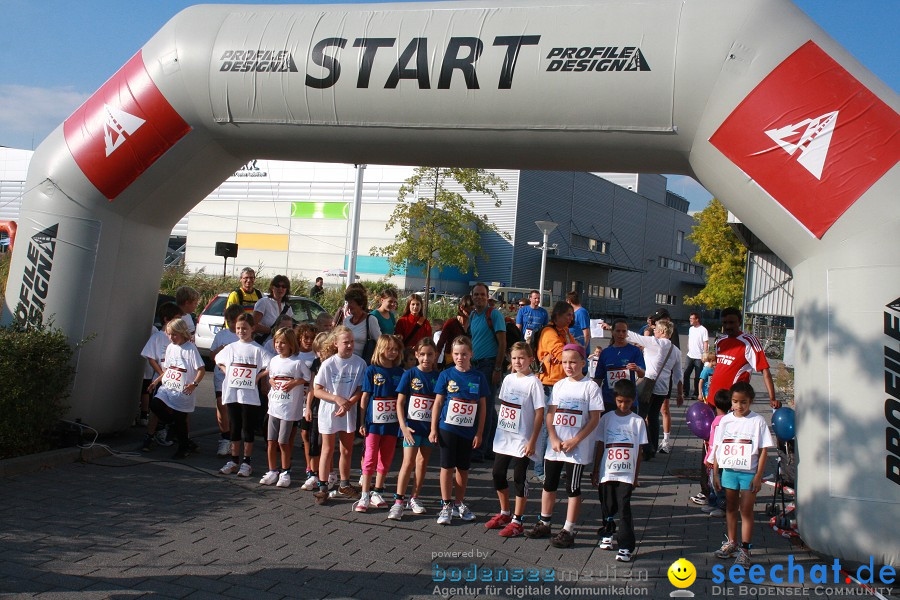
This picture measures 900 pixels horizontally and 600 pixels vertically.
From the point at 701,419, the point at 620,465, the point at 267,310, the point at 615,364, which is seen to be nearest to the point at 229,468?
the point at 267,310

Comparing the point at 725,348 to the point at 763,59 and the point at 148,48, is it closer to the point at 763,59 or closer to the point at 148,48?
the point at 763,59

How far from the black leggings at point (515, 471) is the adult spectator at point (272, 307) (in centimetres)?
365

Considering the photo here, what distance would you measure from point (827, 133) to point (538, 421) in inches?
117

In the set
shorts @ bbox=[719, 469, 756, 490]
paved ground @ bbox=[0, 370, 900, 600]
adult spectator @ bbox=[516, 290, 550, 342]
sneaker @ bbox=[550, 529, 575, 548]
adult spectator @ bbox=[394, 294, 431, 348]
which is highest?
adult spectator @ bbox=[516, 290, 550, 342]

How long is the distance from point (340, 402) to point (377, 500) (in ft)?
2.91

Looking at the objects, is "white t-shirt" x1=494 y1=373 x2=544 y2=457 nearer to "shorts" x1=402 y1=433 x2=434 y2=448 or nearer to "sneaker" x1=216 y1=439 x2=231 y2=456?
"shorts" x1=402 y1=433 x2=434 y2=448

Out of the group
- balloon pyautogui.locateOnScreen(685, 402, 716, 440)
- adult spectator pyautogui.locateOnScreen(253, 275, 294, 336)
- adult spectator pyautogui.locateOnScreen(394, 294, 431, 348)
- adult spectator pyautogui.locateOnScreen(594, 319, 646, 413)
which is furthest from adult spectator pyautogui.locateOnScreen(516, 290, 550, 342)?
balloon pyautogui.locateOnScreen(685, 402, 716, 440)

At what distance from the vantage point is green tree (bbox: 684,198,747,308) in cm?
3284

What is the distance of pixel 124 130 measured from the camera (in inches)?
284

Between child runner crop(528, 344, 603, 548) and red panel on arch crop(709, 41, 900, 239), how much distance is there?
6.33 feet

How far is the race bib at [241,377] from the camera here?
7109 millimetres

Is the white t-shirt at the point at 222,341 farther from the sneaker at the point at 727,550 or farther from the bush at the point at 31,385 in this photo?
the sneaker at the point at 727,550

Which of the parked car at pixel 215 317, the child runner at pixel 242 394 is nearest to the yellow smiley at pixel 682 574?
the child runner at pixel 242 394

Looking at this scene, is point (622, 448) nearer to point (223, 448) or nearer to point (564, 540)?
point (564, 540)
